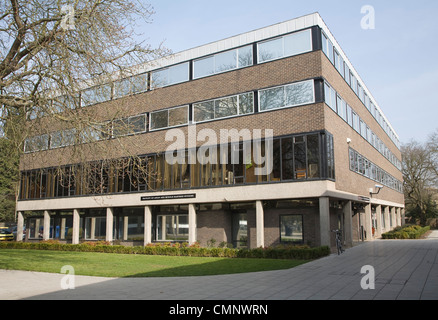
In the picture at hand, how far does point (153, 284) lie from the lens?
38.0 feet

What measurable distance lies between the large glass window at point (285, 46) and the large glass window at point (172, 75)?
5.85 meters

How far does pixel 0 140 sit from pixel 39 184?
2021 cm

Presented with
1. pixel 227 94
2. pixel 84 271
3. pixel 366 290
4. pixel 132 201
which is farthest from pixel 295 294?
pixel 132 201

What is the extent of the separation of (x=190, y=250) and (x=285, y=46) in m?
13.2

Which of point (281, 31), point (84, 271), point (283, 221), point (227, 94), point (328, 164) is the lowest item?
point (84, 271)

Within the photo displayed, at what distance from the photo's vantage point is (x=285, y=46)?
23.1 meters

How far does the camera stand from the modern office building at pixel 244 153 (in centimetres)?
2172

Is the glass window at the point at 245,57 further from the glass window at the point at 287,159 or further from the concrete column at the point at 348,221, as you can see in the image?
the concrete column at the point at 348,221

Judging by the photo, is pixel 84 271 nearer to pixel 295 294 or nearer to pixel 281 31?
pixel 295 294

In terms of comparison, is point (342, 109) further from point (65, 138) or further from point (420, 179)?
point (420, 179)

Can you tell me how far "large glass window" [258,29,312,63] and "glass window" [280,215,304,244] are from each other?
377 inches

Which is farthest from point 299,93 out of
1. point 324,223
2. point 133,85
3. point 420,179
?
point 420,179

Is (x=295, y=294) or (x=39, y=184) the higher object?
(x=39, y=184)

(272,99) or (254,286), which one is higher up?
(272,99)
